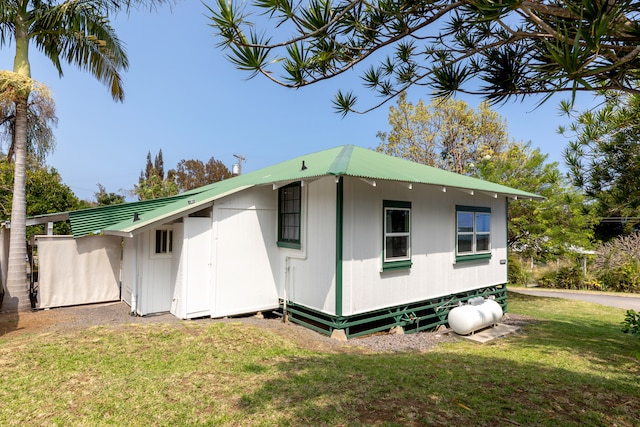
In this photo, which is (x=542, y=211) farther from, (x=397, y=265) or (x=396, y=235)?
(x=397, y=265)

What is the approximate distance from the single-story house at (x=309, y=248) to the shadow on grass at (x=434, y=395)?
2112mm

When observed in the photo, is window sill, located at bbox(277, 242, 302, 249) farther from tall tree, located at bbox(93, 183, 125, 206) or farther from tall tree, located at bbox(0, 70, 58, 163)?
tall tree, located at bbox(93, 183, 125, 206)

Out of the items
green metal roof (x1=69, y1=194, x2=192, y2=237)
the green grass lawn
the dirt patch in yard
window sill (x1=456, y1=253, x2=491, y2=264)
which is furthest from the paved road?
green metal roof (x1=69, y1=194, x2=192, y2=237)

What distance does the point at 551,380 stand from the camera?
4539mm

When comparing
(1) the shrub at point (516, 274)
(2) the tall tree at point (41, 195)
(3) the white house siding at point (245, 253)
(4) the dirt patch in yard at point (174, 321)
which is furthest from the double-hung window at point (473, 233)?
(2) the tall tree at point (41, 195)

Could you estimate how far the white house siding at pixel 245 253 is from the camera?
7.38m

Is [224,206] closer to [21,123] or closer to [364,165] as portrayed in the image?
[364,165]

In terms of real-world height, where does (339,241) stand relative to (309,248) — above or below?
above

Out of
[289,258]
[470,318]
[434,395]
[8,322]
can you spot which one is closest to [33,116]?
[8,322]

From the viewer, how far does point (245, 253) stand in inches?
304

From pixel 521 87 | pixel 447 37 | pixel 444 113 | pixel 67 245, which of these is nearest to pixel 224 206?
pixel 67 245

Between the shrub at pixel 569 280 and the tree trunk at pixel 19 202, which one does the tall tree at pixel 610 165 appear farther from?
the tree trunk at pixel 19 202

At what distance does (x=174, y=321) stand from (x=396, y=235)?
5041mm

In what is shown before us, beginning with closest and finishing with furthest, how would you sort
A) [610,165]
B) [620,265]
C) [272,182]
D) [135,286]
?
[272,182]
[135,286]
[610,165]
[620,265]
